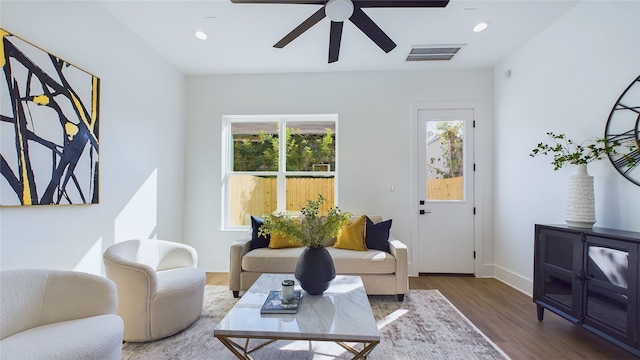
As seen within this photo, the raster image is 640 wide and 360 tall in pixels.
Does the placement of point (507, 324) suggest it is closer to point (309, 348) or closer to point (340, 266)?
point (340, 266)

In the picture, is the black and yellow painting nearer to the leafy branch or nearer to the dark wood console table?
the dark wood console table

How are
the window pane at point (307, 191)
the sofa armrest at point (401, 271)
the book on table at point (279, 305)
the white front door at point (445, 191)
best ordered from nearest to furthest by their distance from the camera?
the book on table at point (279, 305)
the sofa armrest at point (401, 271)
the white front door at point (445, 191)
the window pane at point (307, 191)

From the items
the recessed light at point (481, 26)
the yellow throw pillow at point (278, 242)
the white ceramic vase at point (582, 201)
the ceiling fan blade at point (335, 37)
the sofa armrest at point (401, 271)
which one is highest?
the recessed light at point (481, 26)

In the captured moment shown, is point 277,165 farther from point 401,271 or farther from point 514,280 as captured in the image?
point 514,280

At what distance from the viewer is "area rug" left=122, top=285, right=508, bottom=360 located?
6.52 feet

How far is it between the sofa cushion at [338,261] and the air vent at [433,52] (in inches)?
95.1

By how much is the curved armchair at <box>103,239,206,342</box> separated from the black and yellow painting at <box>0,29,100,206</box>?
63 centimetres

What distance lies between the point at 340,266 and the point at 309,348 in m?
0.99

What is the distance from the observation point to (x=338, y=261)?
9.70 ft

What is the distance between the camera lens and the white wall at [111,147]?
1951 millimetres

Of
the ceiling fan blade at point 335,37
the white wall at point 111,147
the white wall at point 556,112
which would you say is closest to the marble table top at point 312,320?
the white wall at point 111,147

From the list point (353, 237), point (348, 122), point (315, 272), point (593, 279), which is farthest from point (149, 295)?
point (593, 279)

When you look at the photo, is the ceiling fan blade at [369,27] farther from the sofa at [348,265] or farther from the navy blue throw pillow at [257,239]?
the navy blue throw pillow at [257,239]

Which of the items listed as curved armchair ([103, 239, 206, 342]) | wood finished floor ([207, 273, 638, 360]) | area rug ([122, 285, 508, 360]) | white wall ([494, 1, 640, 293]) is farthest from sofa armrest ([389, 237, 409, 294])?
curved armchair ([103, 239, 206, 342])
